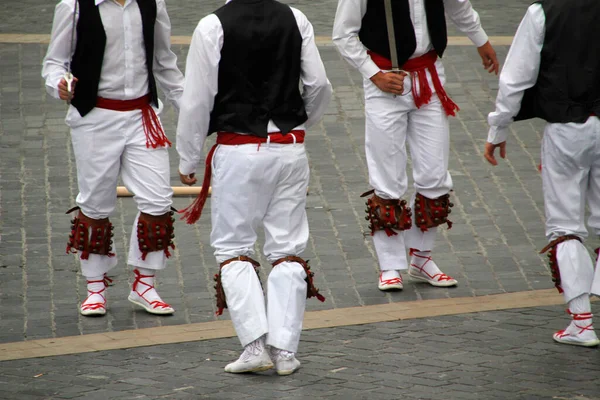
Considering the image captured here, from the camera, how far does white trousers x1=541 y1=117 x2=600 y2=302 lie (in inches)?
253

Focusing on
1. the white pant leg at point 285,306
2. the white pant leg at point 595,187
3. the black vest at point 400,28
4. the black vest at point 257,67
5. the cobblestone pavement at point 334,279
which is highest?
the black vest at point 257,67

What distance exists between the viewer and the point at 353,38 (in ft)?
24.2

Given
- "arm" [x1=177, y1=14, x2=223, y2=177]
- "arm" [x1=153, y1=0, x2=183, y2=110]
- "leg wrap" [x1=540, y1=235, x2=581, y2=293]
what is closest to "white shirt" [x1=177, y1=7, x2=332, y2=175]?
"arm" [x1=177, y1=14, x2=223, y2=177]

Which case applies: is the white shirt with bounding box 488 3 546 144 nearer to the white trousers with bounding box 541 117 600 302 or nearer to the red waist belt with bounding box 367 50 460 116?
the white trousers with bounding box 541 117 600 302

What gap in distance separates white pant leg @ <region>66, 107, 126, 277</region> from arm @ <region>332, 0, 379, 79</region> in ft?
4.85

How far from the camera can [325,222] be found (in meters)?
8.80

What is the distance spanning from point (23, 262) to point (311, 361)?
259 cm

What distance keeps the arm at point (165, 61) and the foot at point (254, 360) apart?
1854mm

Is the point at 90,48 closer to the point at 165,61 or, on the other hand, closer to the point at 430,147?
the point at 165,61

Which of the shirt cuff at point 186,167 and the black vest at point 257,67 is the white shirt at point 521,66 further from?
the shirt cuff at point 186,167


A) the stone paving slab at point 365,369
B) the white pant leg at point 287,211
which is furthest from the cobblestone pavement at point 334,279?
the white pant leg at point 287,211

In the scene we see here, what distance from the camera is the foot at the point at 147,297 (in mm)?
7176

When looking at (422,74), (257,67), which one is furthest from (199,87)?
(422,74)

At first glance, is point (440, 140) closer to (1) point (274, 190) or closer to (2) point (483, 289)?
(2) point (483, 289)
